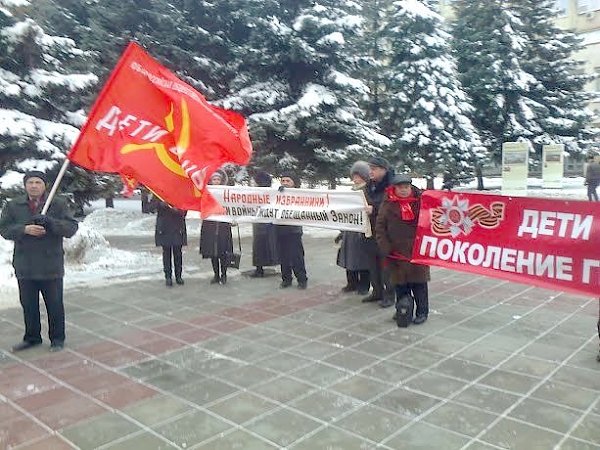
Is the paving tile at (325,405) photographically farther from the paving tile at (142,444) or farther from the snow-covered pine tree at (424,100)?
the snow-covered pine tree at (424,100)

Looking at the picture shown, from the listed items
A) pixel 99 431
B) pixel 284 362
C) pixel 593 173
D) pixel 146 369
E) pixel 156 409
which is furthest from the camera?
pixel 593 173

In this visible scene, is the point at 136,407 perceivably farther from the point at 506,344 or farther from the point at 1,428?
the point at 506,344

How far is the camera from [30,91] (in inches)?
408

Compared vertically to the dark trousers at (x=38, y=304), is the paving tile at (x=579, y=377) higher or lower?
lower

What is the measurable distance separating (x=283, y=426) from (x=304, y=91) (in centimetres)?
1206

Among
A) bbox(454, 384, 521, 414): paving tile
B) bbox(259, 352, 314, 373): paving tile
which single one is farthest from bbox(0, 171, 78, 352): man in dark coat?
bbox(454, 384, 521, 414): paving tile

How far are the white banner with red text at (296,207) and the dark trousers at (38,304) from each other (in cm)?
297

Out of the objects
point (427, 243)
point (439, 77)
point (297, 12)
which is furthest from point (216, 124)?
point (439, 77)

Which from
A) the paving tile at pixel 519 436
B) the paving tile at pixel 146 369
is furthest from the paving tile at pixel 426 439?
the paving tile at pixel 146 369

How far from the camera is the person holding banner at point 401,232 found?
6.20m

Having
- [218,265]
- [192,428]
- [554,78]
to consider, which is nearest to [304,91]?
[218,265]

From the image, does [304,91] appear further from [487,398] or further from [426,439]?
[426,439]

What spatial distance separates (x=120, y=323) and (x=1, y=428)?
105 inches

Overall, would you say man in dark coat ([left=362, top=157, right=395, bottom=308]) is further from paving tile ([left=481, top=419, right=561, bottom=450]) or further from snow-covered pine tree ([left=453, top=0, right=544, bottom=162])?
snow-covered pine tree ([left=453, top=0, right=544, bottom=162])
